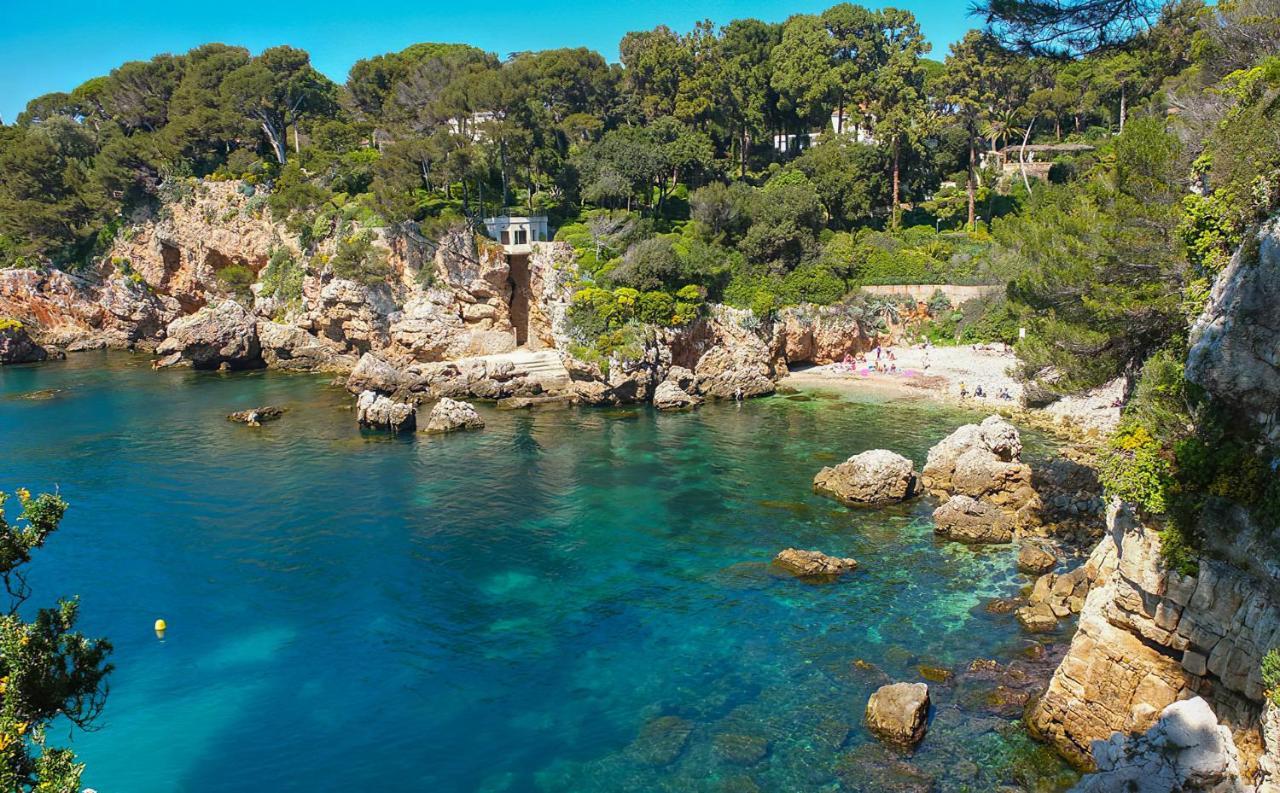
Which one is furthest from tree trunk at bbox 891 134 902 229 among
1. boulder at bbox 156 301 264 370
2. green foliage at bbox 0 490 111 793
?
green foliage at bbox 0 490 111 793

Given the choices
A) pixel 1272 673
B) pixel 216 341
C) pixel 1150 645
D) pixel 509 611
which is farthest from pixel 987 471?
pixel 216 341

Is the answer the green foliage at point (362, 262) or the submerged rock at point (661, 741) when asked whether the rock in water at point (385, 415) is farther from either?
the submerged rock at point (661, 741)

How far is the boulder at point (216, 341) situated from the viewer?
2512 inches

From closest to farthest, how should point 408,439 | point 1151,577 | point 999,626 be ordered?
point 1151,577 < point 999,626 < point 408,439

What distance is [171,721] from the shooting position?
21281mm

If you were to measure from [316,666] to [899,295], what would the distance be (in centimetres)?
5064

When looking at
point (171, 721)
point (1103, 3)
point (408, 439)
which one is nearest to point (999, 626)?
point (1103, 3)

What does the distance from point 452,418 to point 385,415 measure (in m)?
3.83

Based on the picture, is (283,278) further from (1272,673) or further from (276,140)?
(1272,673)

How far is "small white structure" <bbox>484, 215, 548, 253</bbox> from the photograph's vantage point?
61469 mm

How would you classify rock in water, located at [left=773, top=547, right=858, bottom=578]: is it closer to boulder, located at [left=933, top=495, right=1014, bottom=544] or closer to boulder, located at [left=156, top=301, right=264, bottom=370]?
boulder, located at [left=933, top=495, right=1014, bottom=544]

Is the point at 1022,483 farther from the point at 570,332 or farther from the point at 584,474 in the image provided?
the point at 570,332

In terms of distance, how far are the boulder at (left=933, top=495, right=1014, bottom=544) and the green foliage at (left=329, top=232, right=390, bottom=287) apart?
45281mm

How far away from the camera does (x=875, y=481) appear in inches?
1345
